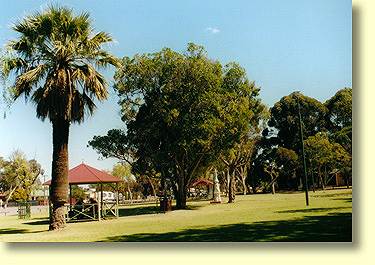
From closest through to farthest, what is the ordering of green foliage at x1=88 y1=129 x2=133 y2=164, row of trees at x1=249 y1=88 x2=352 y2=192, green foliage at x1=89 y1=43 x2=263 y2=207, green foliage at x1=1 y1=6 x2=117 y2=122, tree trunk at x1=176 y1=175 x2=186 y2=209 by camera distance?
row of trees at x1=249 y1=88 x2=352 y2=192 → green foliage at x1=1 y1=6 x2=117 y2=122 → green foliage at x1=89 y1=43 x2=263 y2=207 → green foliage at x1=88 y1=129 x2=133 y2=164 → tree trunk at x1=176 y1=175 x2=186 y2=209

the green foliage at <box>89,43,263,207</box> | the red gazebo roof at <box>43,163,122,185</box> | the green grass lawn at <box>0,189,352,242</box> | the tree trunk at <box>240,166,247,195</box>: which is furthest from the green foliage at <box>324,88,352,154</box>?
the tree trunk at <box>240,166,247,195</box>

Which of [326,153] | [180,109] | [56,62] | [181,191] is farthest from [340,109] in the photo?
[181,191]

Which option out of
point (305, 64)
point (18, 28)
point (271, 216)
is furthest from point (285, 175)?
point (18, 28)

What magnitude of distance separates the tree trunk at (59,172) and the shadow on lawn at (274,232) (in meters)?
2.55

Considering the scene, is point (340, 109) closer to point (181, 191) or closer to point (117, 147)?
point (181, 191)

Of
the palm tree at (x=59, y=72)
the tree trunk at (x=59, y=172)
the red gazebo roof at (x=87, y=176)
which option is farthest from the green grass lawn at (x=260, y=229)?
the red gazebo roof at (x=87, y=176)

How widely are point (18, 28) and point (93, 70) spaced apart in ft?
6.40

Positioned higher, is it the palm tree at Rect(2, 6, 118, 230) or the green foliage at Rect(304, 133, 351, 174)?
the palm tree at Rect(2, 6, 118, 230)

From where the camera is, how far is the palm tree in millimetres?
10961

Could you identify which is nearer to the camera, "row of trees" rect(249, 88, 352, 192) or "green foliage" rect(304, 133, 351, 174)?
"row of trees" rect(249, 88, 352, 192)

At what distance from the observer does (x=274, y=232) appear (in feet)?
30.1

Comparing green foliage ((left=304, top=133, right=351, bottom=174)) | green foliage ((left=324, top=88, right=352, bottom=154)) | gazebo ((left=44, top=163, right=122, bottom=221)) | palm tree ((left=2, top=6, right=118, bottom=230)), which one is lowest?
gazebo ((left=44, top=163, right=122, bottom=221))

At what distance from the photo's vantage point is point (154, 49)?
426 inches

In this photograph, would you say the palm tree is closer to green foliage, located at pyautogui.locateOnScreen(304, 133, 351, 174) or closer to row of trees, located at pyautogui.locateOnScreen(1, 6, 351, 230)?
row of trees, located at pyautogui.locateOnScreen(1, 6, 351, 230)
